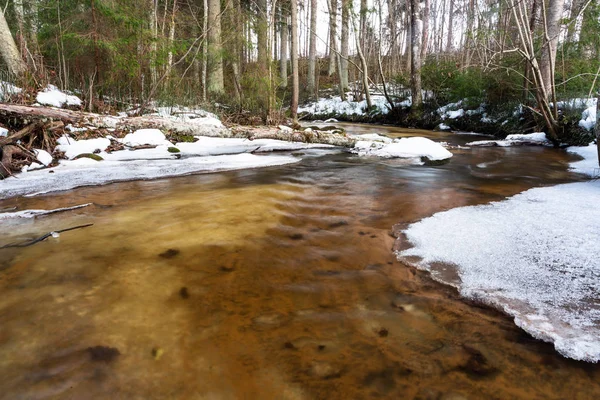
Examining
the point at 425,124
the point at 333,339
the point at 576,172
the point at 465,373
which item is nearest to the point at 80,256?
the point at 333,339

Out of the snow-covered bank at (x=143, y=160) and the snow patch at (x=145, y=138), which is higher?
the snow patch at (x=145, y=138)

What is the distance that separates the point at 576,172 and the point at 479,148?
2911 mm

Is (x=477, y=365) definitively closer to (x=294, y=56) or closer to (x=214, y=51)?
(x=294, y=56)

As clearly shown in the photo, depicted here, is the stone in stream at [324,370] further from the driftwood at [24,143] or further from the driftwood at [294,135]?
the driftwood at [294,135]

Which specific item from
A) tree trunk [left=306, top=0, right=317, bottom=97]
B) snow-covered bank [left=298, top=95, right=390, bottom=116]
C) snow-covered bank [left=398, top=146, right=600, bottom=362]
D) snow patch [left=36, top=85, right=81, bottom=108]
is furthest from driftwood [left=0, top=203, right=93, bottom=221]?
tree trunk [left=306, top=0, right=317, bottom=97]

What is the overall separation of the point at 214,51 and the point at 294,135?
16.5 feet

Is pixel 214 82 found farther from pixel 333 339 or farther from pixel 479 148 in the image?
pixel 333 339

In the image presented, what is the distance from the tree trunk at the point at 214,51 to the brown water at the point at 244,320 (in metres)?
8.95

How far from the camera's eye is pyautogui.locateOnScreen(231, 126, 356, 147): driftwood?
288 inches

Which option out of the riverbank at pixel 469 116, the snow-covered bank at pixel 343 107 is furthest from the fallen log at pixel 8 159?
the snow-covered bank at pixel 343 107

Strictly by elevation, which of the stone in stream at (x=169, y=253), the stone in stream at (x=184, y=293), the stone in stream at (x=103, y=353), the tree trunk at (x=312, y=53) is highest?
the tree trunk at (x=312, y=53)

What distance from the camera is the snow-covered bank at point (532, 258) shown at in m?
1.47

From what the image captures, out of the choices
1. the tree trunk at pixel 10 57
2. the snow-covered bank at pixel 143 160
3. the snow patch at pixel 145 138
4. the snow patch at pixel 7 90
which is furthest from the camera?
the tree trunk at pixel 10 57

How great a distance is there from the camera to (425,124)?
12461mm
